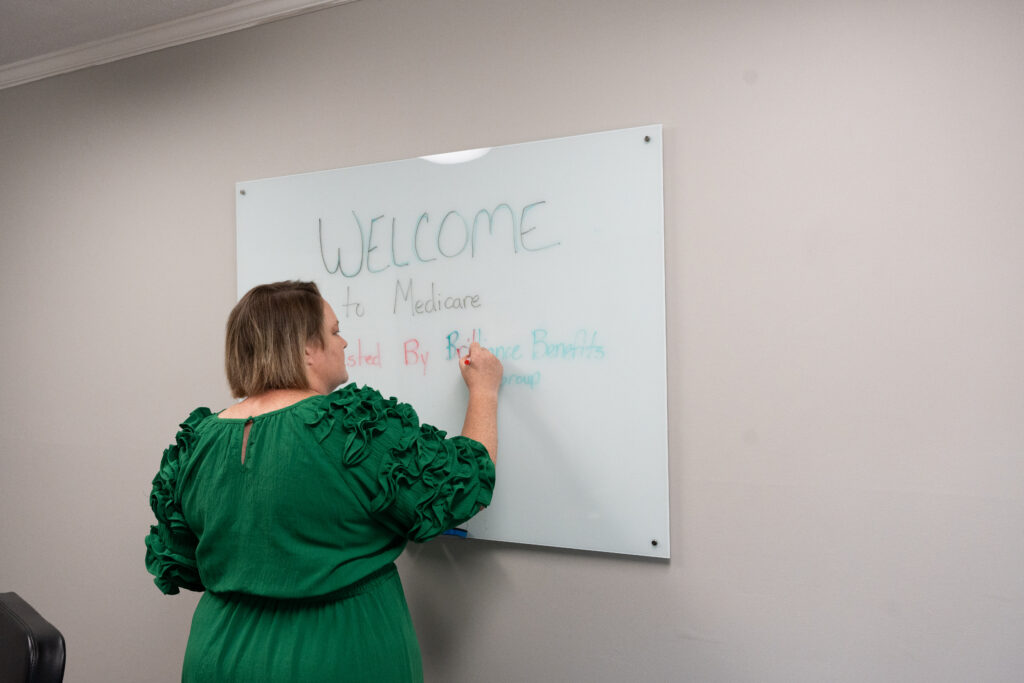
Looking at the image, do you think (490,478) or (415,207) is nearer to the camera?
(490,478)

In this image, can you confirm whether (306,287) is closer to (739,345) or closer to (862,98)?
(739,345)

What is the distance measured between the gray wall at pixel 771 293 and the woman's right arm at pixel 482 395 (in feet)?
0.80

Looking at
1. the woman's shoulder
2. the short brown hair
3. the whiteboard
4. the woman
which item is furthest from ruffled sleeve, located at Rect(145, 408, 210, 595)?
the whiteboard

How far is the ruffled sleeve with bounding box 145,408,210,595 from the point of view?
118 cm

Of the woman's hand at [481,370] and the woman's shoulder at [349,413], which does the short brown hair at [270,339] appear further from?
the woman's hand at [481,370]

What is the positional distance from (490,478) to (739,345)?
0.53m

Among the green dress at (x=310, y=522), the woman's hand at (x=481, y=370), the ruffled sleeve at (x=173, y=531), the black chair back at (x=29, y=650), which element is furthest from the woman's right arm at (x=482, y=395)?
the black chair back at (x=29, y=650)

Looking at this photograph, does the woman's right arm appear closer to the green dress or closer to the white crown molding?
the green dress

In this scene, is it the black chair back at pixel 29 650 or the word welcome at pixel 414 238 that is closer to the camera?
the black chair back at pixel 29 650

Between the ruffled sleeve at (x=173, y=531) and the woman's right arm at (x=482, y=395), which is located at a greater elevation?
the woman's right arm at (x=482, y=395)

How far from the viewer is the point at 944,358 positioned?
3.80 feet

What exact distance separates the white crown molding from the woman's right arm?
0.96 metres

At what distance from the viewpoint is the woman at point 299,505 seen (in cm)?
106

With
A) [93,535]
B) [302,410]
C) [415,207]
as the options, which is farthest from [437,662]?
[93,535]
